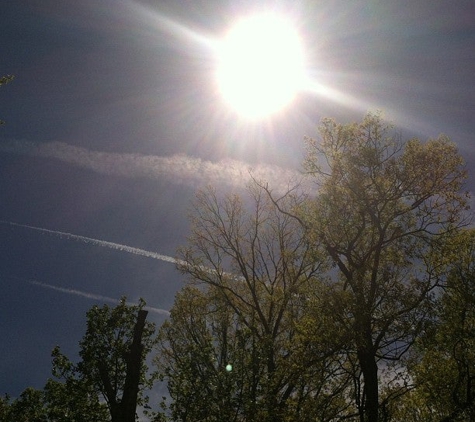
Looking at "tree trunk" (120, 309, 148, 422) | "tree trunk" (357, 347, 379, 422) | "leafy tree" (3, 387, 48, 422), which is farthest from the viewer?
"leafy tree" (3, 387, 48, 422)

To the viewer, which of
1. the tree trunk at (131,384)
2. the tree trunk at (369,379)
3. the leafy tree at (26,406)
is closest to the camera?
the tree trunk at (369,379)

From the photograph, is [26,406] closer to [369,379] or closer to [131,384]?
[131,384]

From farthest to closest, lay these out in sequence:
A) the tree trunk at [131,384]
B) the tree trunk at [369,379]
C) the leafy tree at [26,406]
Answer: the leafy tree at [26,406] → the tree trunk at [131,384] → the tree trunk at [369,379]

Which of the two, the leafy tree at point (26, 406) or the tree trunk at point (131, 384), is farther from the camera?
the leafy tree at point (26, 406)

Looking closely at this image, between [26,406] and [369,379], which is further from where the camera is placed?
[26,406]

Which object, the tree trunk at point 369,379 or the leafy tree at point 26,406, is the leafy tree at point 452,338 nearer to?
the tree trunk at point 369,379

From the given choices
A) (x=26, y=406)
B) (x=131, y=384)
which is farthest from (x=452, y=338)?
(x=26, y=406)

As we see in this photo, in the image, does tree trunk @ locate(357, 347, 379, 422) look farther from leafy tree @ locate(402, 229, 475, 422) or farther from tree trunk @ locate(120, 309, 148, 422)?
tree trunk @ locate(120, 309, 148, 422)

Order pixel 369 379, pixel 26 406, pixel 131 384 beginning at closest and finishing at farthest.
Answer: pixel 369 379, pixel 131 384, pixel 26 406

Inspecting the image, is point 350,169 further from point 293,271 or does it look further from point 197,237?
point 197,237

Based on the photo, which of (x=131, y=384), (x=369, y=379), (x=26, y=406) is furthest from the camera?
(x=26, y=406)

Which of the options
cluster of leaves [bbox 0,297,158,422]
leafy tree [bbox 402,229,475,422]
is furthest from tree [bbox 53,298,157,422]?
leafy tree [bbox 402,229,475,422]

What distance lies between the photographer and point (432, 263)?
1831cm

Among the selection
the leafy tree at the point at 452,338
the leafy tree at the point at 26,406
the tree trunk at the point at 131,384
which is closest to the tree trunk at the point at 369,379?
the leafy tree at the point at 452,338
